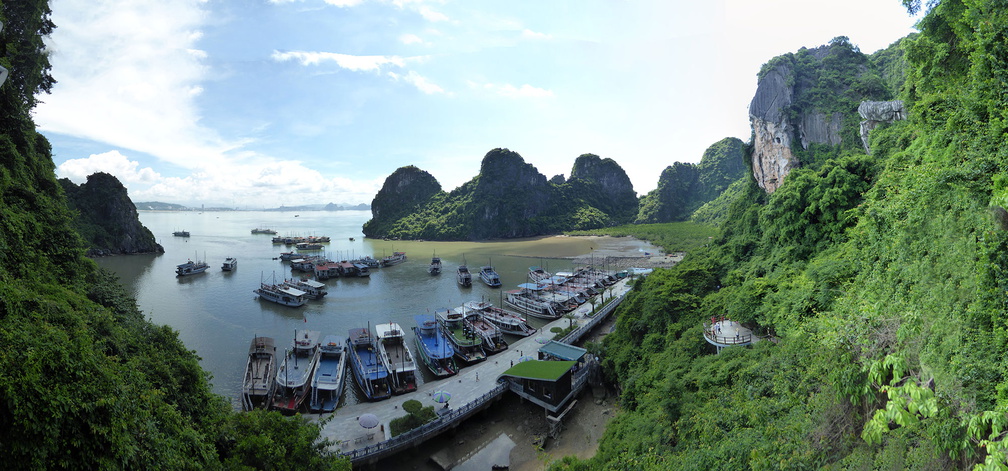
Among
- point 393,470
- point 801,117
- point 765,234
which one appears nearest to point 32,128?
point 393,470

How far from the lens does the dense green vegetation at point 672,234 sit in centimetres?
6961

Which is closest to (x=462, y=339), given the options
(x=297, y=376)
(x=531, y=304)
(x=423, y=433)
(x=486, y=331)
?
(x=486, y=331)

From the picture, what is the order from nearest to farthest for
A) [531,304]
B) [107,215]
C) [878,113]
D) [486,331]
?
[878,113] → [486,331] → [531,304] → [107,215]

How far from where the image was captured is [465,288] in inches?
1866

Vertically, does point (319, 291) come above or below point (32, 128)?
below

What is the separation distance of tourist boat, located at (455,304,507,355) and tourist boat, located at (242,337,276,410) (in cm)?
1241

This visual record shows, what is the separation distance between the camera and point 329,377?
22234 millimetres

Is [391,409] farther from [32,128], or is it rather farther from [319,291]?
[319,291]

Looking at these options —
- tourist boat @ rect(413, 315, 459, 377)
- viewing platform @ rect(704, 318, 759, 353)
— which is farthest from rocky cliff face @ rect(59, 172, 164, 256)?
viewing platform @ rect(704, 318, 759, 353)

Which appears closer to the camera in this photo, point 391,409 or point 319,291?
point 391,409

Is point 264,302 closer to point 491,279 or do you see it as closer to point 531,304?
point 491,279

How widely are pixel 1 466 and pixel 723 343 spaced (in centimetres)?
1911

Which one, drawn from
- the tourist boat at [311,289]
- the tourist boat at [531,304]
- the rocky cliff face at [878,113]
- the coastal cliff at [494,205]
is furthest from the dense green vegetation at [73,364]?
the coastal cliff at [494,205]

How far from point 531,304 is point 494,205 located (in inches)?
2905
